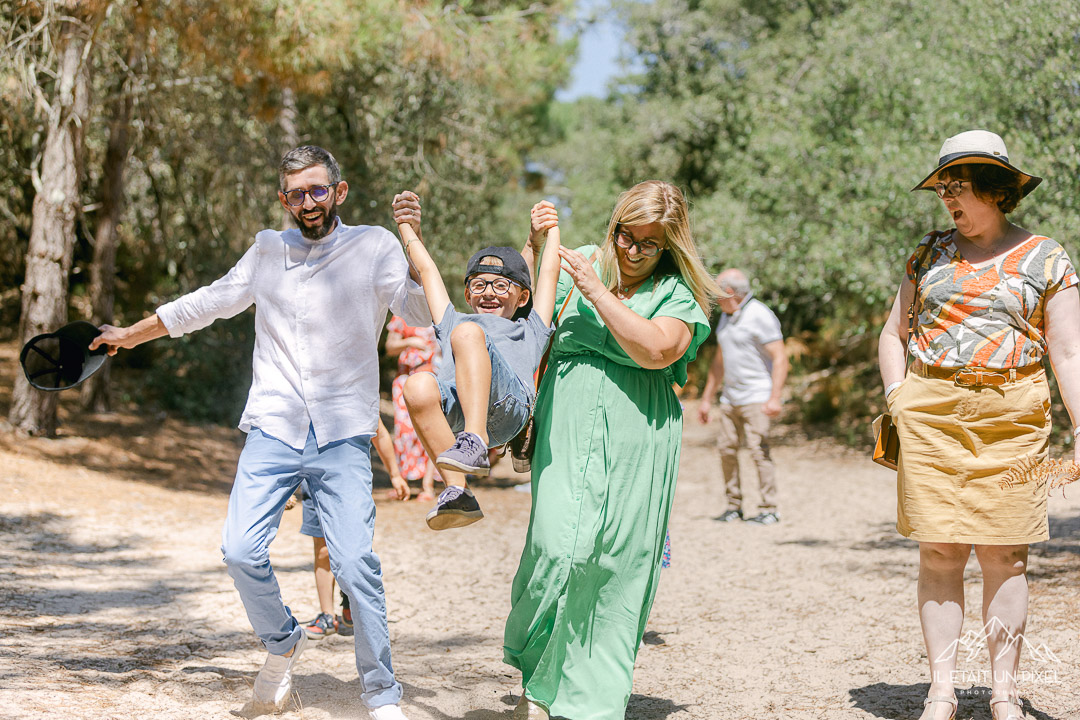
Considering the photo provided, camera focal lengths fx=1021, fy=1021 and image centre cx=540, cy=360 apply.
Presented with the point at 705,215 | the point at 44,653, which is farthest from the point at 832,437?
the point at 44,653

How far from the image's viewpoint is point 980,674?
439 cm

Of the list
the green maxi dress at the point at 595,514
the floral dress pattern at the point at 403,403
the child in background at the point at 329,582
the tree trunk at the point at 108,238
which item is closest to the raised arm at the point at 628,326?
the green maxi dress at the point at 595,514

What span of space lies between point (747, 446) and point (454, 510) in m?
5.86

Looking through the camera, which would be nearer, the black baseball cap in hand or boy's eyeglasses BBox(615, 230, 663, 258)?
boy's eyeglasses BBox(615, 230, 663, 258)

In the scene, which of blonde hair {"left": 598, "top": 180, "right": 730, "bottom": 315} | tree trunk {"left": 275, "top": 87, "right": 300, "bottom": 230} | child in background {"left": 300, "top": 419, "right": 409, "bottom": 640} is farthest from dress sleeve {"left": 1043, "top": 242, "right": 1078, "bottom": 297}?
tree trunk {"left": 275, "top": 87, "right": 300, "bottom": 230}

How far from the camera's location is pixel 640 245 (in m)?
3.70

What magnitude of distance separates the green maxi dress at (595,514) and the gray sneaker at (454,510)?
1.01 feet

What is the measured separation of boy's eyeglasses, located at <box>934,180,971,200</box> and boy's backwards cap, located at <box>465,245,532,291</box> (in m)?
1.54

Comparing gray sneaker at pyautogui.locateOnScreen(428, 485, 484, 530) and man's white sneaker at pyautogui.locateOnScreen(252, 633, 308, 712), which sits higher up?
gray sneaker at pyautogui.locateOnScreen(428, 485, 484, 530)

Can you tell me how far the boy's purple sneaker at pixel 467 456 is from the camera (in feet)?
10.9

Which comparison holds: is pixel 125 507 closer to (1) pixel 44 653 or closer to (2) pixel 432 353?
(2) pixel 432 353

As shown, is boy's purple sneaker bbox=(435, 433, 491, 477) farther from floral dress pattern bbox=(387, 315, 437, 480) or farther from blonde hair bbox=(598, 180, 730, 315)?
floral dress pattern bbox=(387, 315, 437, 480)

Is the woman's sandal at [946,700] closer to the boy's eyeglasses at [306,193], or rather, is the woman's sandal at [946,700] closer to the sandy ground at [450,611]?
the sandy ground at [450,611]

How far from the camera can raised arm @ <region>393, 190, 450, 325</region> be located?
12.2 ft
